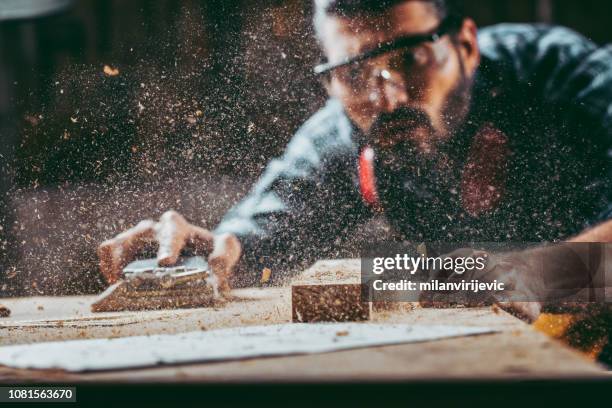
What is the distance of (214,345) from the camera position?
87cm

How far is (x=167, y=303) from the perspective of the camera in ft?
3.90

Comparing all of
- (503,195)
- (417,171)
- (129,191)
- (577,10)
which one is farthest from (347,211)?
(577,10)

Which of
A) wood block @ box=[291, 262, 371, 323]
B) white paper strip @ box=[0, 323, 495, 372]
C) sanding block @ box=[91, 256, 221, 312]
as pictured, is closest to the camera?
white paper strip @ box=[0, 323, 495, 372]

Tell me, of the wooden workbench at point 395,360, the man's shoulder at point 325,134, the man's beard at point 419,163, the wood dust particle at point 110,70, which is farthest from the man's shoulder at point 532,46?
the wood dust particle at point 110,70

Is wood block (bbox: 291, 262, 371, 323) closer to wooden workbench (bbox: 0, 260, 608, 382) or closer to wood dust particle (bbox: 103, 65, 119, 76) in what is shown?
wooden workbench (bbox: 0, 260, 608, 382)

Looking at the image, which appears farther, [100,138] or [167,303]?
[100,138]

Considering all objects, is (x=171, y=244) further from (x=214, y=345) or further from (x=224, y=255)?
(x=214, y=345)

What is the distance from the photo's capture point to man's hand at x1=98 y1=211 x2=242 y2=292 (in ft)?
4.13

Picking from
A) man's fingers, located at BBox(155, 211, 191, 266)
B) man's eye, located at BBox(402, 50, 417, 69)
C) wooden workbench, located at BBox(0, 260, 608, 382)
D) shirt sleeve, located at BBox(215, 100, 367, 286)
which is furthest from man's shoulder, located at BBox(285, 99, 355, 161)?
wooden workbench, located at BBox(0, 260, 608, 382)

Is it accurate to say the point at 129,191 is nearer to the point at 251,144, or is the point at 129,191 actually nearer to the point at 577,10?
the point at 251,144

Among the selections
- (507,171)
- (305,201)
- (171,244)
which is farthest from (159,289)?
(507,171)

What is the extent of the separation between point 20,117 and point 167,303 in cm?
55

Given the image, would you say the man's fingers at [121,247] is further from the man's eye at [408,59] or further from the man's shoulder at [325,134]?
the man's eye at [408,59]

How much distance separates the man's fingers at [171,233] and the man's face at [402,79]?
0.42 m
